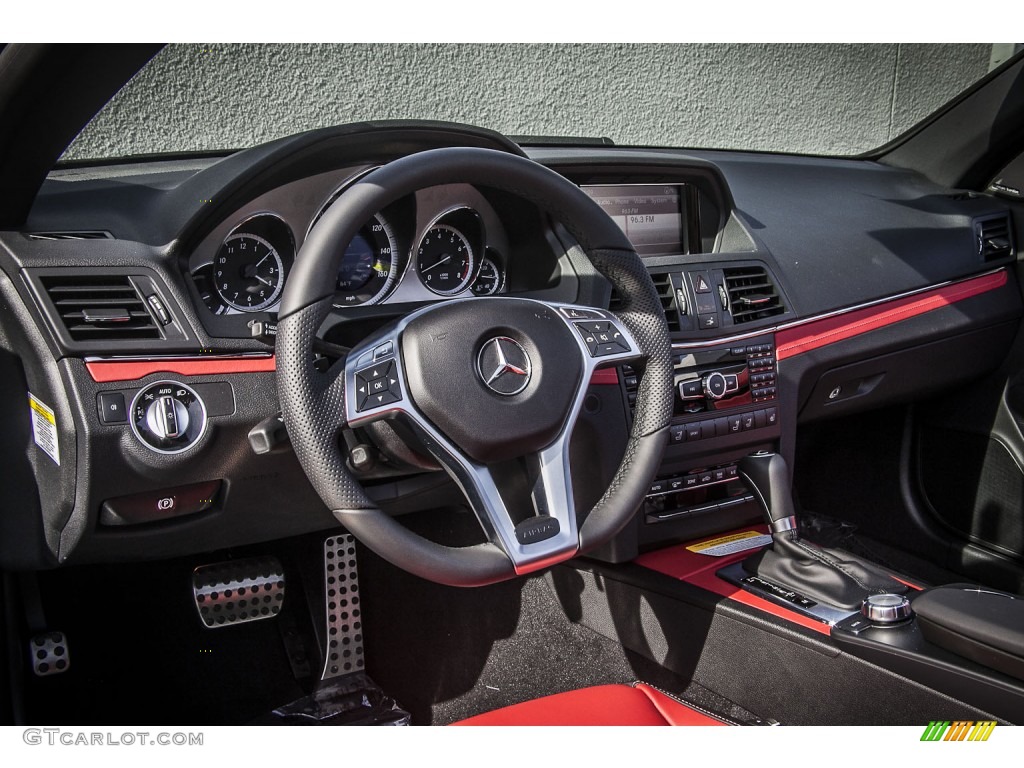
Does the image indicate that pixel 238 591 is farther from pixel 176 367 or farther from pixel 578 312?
pixel 578 312

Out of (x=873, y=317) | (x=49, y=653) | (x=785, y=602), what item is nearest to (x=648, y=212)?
(x=873, y=317)

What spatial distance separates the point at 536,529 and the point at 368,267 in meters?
0.59

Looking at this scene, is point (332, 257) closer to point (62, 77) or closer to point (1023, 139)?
point (62, 77)

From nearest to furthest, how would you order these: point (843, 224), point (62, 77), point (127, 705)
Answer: point (62, 77) < point (127, 705) < point (843, 224)

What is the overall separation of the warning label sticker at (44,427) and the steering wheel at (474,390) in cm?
40

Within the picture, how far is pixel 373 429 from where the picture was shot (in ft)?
4.17

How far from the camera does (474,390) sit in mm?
1188

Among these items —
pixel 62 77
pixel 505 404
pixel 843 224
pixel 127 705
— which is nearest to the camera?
pixel 62 77

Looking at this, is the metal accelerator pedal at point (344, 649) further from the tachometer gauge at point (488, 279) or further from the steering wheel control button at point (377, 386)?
the steering wheel control button at point (377, 386)

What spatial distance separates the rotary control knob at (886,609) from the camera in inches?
53.2

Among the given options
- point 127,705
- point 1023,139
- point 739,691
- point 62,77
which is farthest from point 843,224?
point 127,705

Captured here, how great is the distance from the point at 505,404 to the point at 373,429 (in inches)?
8.0

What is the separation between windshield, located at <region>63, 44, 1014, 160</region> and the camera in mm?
2260

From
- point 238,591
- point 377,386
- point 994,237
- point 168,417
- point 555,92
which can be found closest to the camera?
point 377,386
